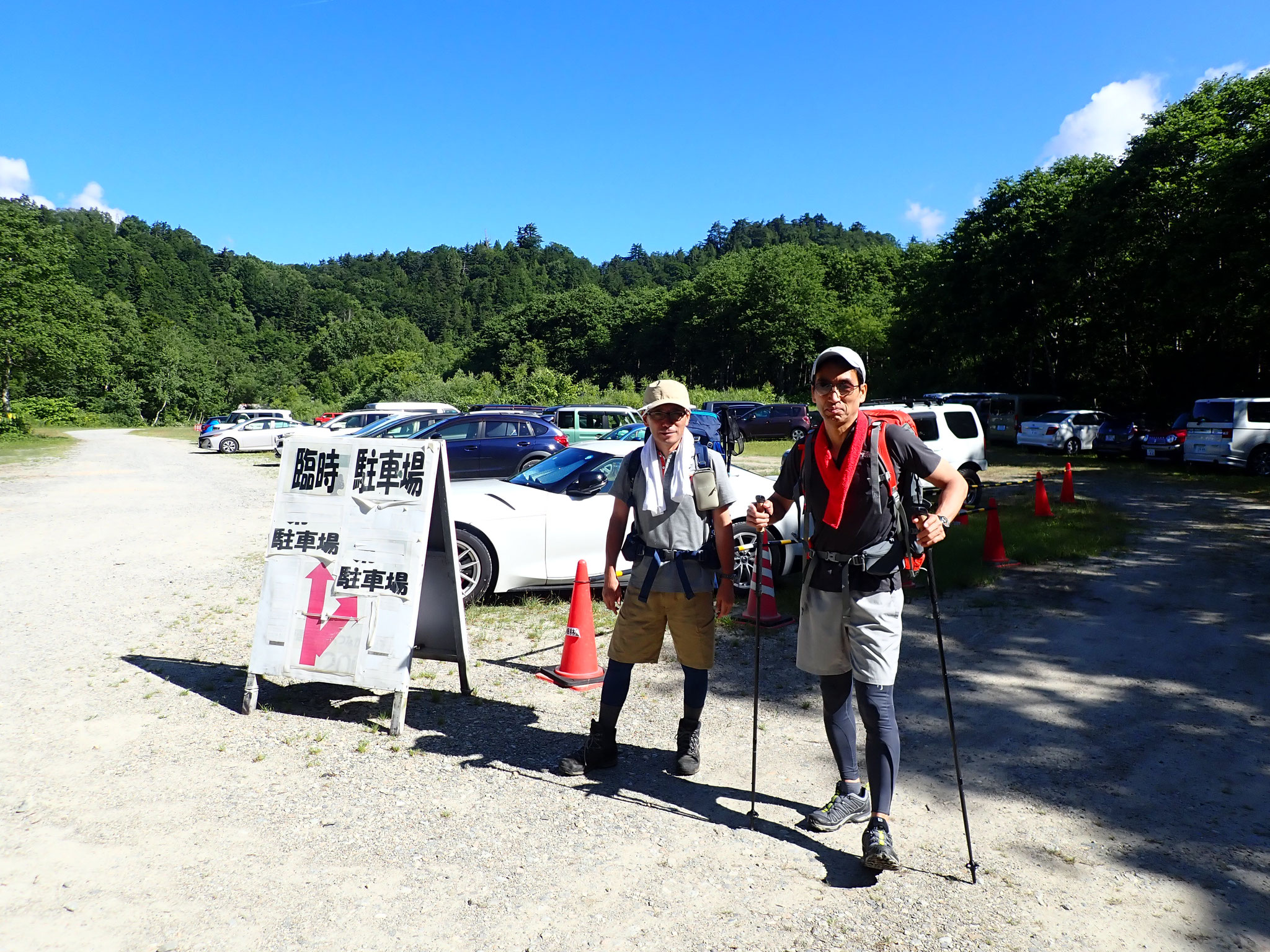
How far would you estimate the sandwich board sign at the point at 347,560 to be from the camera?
509 centimetres

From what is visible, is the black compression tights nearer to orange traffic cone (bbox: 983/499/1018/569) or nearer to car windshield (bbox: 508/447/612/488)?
car windshield (bbox: 508/447/612/488)

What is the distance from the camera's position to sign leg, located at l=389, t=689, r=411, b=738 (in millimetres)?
4922

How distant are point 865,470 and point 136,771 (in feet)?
12.8

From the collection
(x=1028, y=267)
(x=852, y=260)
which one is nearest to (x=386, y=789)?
(x=1028, y=267)

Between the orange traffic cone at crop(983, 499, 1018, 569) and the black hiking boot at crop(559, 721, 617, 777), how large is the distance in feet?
22.3

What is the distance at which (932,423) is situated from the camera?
1677 centimetres

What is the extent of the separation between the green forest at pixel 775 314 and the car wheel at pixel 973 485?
15203mm

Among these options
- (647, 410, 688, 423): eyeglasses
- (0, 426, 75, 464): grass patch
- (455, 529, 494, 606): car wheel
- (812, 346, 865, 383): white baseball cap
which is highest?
(812, 346, 865, 383): white baseball cap

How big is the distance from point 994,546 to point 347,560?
7.66 meters

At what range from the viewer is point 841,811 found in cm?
386

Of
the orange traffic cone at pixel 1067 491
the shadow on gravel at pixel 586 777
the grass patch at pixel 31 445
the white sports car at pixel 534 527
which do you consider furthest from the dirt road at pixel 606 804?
the grass patch at pixel 31 445

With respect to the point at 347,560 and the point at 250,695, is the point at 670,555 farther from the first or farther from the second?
the point at 250,695

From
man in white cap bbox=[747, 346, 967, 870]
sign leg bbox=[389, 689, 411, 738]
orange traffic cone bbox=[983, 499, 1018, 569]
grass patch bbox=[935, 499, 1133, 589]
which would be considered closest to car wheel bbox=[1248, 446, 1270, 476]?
grass patch bbox=[935, 499, 1133, 589]

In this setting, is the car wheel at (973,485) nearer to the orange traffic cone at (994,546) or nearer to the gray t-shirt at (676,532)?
the orange traffic cone at (994,546)
